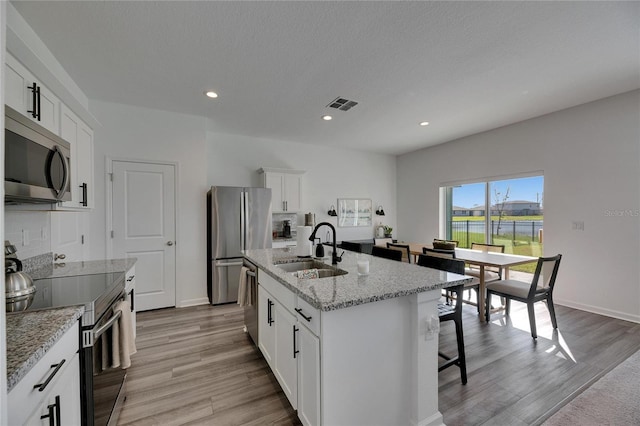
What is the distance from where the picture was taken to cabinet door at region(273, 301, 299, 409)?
164cm

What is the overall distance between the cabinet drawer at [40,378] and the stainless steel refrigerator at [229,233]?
2.75m

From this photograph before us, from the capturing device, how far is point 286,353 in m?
1.76

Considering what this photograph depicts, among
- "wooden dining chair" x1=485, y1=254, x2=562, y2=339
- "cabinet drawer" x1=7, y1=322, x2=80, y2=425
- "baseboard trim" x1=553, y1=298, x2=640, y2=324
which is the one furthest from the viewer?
"baseboard trim" x1=553, y1=298, x2=640, y2=324

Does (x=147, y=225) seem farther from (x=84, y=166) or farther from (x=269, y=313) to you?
(x=269, y=313)

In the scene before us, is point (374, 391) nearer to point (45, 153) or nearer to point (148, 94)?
point (45, 153)

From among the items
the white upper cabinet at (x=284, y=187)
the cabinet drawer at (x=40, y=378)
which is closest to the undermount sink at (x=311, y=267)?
the cabinet drawer at (x=40, y=378)

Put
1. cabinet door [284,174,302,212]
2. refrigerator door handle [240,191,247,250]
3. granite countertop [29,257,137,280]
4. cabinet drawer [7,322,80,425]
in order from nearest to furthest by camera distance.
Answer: cabinet drawer [7,322,80,425] < granite countertop [29,257,137,280] < refrigerator door handle [240,191,247,250] < cabinet door [284,174,302,212]

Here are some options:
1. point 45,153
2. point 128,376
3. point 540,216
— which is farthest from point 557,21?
point 128,376

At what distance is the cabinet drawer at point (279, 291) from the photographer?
1.67 meters

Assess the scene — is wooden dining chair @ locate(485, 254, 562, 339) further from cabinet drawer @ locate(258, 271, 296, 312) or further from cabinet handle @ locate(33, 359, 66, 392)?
cabinet handle @ locate(33, 359, 66, 392)

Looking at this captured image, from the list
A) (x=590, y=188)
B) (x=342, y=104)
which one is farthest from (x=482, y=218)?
(x=342, y=104)

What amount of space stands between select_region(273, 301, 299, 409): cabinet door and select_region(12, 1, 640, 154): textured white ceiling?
216 centimetres

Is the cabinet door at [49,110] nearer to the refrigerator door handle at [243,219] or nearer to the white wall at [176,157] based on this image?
the white wall at [176,157]

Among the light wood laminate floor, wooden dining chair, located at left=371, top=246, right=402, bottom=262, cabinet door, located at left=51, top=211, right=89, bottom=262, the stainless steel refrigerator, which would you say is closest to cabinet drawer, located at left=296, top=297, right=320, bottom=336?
the light wood laminate floor
